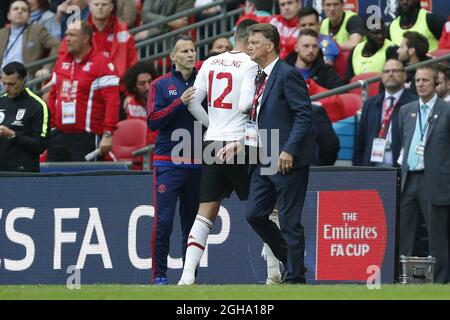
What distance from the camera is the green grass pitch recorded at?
11.0 m

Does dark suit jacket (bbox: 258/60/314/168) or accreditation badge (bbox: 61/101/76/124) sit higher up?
accreditation badge (bbox: 61/101/76/124)

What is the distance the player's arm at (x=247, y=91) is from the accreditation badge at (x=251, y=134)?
313 millimetres

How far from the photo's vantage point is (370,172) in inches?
575

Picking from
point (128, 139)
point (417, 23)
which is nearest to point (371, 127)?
point (417, 23)

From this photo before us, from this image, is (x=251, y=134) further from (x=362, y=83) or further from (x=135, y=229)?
(x=362, y=83)

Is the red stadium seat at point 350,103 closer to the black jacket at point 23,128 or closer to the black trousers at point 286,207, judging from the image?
the black jacket at point 23,128

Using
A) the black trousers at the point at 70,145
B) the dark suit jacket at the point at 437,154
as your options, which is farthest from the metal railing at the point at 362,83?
the black trousers at the point at 70,145

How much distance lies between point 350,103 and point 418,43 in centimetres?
124

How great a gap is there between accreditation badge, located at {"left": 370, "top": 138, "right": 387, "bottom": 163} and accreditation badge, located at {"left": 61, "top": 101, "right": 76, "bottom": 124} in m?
3.79

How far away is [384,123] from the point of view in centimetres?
1627

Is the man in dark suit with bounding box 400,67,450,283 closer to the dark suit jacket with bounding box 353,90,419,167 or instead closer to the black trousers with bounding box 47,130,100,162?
the dark suit jacket with bounding box 353,90,419,167

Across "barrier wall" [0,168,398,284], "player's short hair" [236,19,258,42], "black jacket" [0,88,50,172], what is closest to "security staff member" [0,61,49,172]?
"black jacket" [0,88,50,172]

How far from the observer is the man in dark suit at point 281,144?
1235 cm
